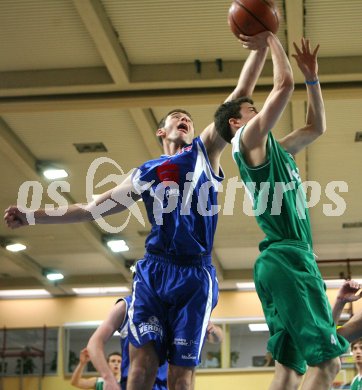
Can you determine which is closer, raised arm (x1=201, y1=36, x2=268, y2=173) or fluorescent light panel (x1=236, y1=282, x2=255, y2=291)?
raised arm (x1=201, y1=36, x2=268, y2=173)

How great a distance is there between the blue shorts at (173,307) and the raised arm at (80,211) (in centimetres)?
53

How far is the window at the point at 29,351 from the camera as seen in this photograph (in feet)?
68.0

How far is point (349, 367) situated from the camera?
19.2 metres

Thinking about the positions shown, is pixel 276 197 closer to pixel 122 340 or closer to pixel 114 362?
pixel 122 340

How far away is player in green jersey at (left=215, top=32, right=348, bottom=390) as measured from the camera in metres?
4.36

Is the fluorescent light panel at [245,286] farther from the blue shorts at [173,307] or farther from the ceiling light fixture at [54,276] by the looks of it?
the blue shorts at [173,307]

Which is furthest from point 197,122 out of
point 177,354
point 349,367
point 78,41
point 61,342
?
point 61,342

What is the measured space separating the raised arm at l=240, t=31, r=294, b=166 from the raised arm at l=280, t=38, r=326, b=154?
0.70ft

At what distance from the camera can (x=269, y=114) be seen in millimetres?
4535

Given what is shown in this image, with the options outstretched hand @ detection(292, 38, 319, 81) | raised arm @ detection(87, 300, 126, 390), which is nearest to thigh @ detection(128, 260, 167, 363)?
raised arm @ detection(87, 300, 126, 390)

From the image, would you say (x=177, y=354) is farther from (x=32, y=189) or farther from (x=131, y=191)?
(x=32, y=189)

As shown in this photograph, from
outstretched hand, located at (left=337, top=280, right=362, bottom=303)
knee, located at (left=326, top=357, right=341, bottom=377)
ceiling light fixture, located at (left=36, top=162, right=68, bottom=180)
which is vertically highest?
ceiling light fixture, located at (left=36, top=162, right=68, bottom=180)

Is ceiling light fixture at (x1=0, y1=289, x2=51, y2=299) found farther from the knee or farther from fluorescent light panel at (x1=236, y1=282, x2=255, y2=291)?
the knee

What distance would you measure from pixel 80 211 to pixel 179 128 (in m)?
0.90
